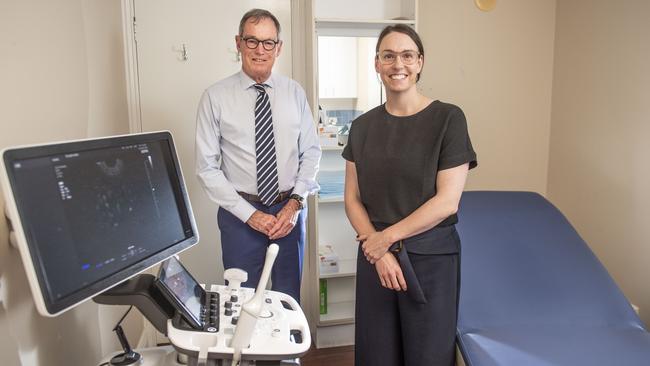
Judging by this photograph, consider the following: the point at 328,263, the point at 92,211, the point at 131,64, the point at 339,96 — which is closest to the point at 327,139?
the point at 339,96

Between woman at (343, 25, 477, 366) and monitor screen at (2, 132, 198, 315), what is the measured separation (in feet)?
2.05

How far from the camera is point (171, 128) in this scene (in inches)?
101

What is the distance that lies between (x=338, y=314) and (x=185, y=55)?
1638 millimetres

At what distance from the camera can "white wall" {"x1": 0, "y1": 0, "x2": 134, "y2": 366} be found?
104 cm

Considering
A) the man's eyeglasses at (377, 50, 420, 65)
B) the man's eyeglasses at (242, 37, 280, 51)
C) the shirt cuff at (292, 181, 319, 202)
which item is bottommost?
the shirt cuff at (292, 181, 319, 202)

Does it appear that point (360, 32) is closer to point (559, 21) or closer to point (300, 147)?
point (300, 147)

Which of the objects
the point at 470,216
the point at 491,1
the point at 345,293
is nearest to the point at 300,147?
the point at 470,216

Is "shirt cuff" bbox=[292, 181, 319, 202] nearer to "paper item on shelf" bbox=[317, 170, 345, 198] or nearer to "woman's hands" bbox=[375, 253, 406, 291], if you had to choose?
"woman's hands" bbox=[375, 253, 406, 291]

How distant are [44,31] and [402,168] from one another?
108cm

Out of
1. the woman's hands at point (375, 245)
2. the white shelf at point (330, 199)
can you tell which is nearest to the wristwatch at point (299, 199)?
the woman's hands at point (375, 245)

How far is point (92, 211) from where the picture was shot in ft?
3.05

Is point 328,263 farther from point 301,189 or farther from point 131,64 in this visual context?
point 131,64

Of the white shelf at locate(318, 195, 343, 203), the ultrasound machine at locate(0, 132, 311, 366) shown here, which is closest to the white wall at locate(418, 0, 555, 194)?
the white shelf at locate(318, 195, 343, 203)

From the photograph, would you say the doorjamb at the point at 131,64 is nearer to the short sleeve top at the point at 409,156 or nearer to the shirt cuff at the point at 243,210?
the shirt cuff at the point at 243,210
